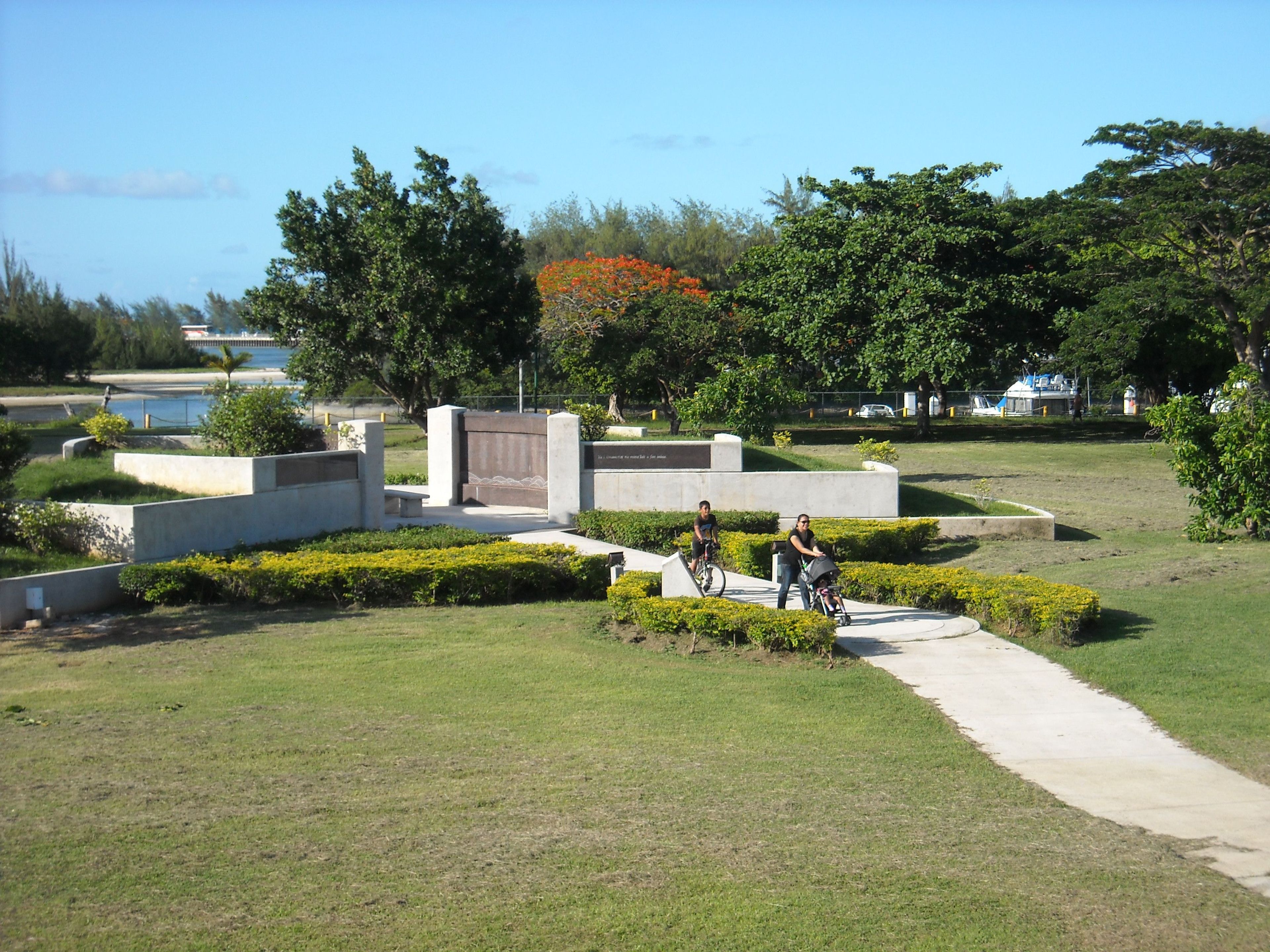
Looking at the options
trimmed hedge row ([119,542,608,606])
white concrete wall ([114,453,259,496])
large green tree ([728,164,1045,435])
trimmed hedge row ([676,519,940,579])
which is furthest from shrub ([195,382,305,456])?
large green tree ([728,164,1045,435])

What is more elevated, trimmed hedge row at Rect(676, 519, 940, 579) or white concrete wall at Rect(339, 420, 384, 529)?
white concrete wall at Rect(339, 420, 384, 529)

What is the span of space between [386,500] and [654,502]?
202 inches

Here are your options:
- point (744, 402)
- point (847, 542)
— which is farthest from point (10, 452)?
point (744, 402)

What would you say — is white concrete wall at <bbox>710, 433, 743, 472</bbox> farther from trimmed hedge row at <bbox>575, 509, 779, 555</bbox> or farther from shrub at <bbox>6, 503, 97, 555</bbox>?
shrub at <bbox>6, 503, 97, 555</bbox>

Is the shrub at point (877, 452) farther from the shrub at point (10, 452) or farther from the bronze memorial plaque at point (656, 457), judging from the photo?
the shrub at point (10, 452)

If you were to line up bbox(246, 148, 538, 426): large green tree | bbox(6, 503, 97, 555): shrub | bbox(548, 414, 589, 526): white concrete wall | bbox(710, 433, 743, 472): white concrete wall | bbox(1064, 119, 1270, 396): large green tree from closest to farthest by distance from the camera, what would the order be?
1. bbox(6, 503, 97, 555): shrub
2. bbox(548, 414, 589, 526): white concrete wall
3. bbox(710, 433, 743, 472): white concrete wall
4. bbox(246, 148, 538, 426): large green tree
5. bbox(1064, 119, 1270, 396): large green tree

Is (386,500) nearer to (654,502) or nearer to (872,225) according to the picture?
(654,502)

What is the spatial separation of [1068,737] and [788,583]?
4520mm

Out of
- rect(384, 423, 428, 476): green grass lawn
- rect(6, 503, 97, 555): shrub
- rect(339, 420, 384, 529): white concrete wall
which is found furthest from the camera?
rect(384, 423, 428, 476): green grass lawn

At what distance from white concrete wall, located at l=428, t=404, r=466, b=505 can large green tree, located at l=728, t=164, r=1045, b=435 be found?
2126 centimetres

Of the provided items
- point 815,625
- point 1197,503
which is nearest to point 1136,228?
point 1197,503

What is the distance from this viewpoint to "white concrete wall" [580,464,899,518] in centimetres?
2098

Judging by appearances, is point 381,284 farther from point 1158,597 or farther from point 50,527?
point 1158,597

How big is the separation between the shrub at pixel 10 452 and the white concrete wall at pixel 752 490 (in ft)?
30.4
